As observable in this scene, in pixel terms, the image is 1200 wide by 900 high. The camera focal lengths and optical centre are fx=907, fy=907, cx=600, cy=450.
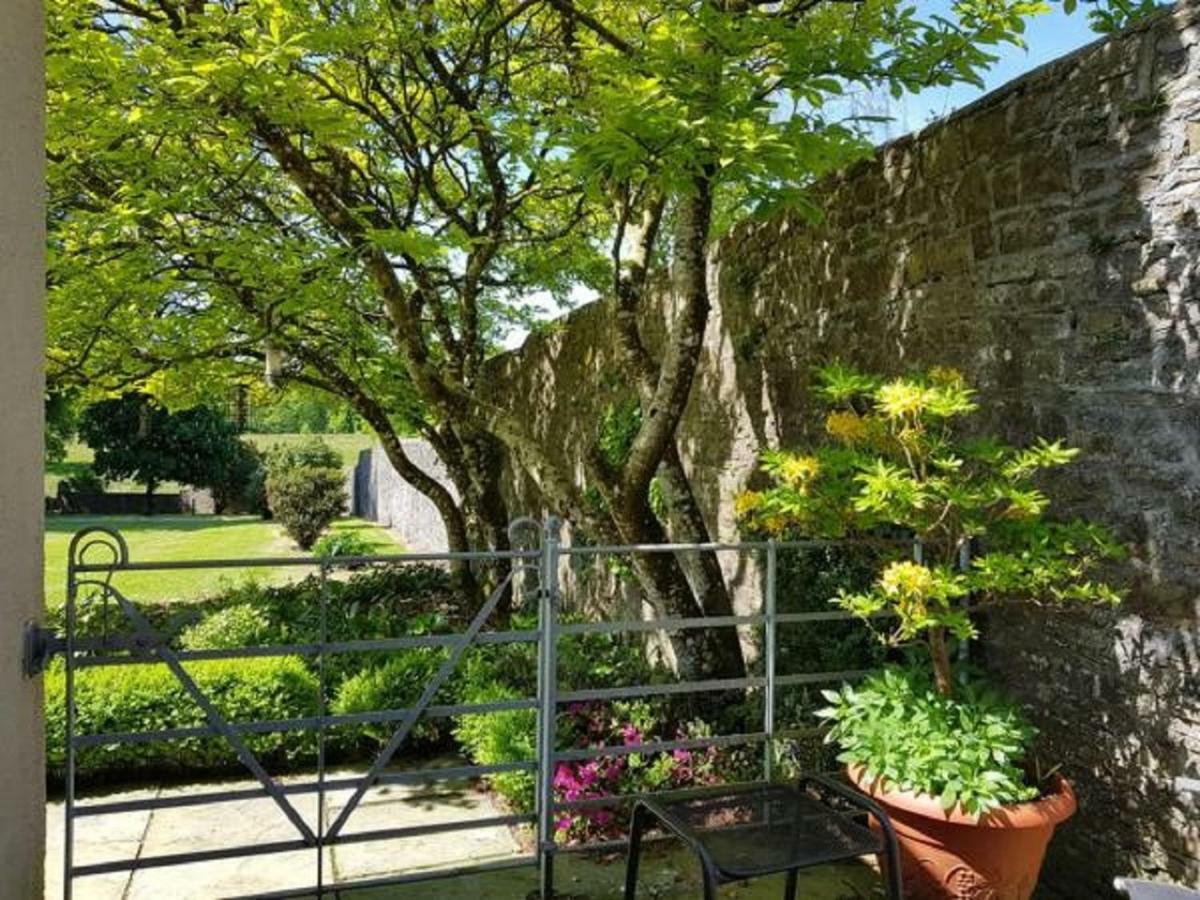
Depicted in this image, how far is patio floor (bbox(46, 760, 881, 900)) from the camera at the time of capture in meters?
3.30

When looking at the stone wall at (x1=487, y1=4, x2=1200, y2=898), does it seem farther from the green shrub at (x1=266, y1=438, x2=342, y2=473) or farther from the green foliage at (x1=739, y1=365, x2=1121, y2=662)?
the green shrub at (x1=266, y1=438, x2=342, y2=473)

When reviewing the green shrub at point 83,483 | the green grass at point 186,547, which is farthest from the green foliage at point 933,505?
the green shrub at point 83,483

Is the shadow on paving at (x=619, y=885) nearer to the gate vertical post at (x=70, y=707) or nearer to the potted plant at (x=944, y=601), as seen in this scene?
the potted plant at (x=944, y=601)

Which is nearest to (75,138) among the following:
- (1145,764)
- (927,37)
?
(927,37)

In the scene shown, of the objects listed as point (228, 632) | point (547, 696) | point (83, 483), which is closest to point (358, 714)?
point (547, 696)

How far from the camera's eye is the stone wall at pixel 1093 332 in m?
2.61

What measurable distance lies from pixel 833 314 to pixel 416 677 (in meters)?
3.20

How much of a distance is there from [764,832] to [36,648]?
1952 millimetres

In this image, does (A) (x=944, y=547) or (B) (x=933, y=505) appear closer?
(B) (x=933, y=505)

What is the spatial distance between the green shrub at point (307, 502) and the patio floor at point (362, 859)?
29.9ft

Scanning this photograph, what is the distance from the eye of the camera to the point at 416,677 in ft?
17.9

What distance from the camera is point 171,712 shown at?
16.2 feet

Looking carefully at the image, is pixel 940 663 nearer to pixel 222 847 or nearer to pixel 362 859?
pixel 362 859

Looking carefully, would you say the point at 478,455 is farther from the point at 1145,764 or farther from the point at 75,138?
the point at 1145,764
